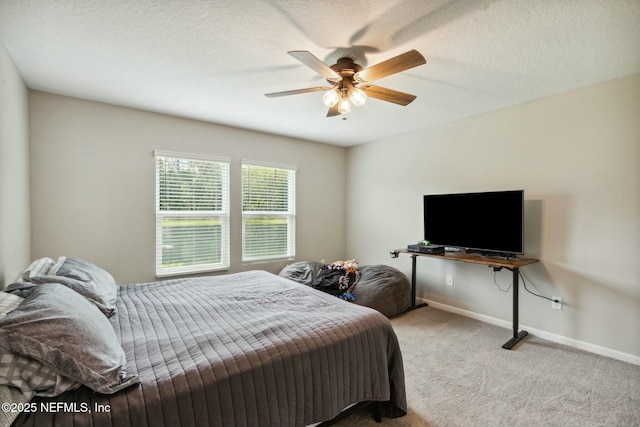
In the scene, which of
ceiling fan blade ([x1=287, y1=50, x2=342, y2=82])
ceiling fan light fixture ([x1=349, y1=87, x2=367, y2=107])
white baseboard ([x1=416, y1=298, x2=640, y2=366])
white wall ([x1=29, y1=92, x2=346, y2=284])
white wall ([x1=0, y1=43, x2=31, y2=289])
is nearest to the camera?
ceiling fan blade ([x1=287, y1=50, x2=342, y2=82])

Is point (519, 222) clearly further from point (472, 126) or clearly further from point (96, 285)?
point (96, 285)

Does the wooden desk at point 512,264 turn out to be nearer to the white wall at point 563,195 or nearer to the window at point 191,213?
the white wall at point 563,195

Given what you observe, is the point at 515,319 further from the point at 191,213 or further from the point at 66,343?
the point at 191,213

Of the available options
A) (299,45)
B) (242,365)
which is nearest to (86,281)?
(242,365)

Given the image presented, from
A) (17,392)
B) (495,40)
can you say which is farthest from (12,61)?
(495,40)

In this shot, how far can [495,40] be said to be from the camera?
199 cm

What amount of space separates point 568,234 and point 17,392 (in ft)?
12.9

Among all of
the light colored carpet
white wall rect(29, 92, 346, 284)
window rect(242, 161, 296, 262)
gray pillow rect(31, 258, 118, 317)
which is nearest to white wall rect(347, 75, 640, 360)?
the light colored carpet

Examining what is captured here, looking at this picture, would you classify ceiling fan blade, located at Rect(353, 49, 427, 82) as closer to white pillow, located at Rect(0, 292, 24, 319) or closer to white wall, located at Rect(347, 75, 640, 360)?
white wall, located at Rect(347, 75, 640, 360)

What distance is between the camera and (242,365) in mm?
1309

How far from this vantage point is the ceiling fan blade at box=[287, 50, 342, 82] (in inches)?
66.8

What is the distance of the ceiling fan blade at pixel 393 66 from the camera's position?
1.74 meters

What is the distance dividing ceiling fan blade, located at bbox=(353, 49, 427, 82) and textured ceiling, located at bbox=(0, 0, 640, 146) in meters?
0.22

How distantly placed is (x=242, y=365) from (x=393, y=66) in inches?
74.5
